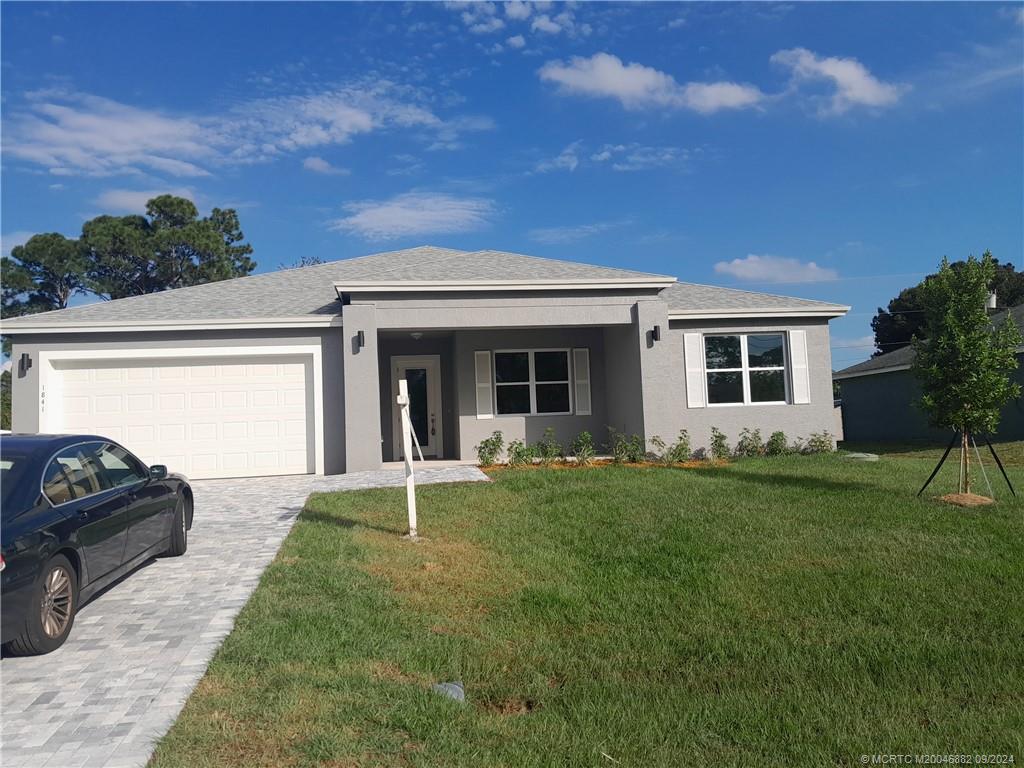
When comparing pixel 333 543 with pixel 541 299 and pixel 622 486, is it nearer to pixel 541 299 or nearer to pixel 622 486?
pixel 622 486

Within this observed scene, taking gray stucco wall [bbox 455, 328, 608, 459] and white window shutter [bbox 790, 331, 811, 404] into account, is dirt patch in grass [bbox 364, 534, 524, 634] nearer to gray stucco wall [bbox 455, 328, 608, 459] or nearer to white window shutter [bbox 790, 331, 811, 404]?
gray stucco wall [bbox 455, 328, 608, 459]

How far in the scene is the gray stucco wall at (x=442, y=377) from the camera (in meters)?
16.0

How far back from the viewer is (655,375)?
14.4 metres

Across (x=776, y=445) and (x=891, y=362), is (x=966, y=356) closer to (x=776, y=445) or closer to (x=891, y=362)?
(x=776, y=445)

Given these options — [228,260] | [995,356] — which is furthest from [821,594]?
[228,260]

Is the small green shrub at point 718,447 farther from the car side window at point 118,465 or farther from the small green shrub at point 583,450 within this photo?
the car side window at point 118,465

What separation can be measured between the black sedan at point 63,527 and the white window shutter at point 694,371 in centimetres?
1148

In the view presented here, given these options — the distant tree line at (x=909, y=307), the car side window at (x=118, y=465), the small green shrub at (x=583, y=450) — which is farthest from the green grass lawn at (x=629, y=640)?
the distant tree line at (x=909, y=307)

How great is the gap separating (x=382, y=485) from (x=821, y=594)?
7.15 m

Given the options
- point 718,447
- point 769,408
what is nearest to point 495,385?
point 718,447

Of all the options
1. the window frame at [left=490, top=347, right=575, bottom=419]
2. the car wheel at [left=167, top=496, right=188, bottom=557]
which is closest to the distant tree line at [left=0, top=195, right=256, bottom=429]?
the window frame at [left=490, top=347, right=575, bottom=419]

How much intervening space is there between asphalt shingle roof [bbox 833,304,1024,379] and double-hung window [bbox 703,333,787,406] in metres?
7.71

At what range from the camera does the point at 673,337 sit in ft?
51.0

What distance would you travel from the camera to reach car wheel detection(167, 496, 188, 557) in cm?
712
